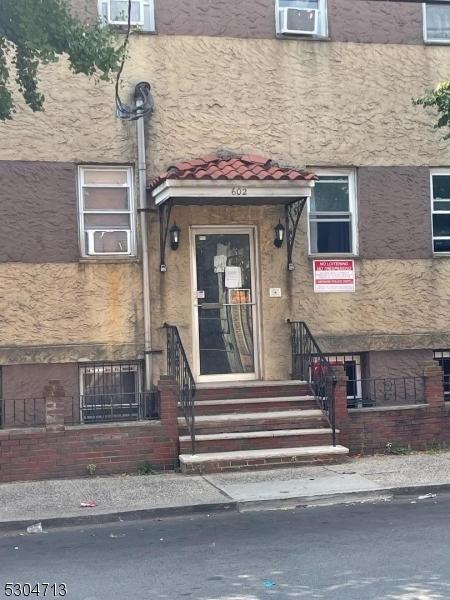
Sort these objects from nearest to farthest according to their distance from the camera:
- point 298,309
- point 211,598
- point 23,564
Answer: point 211,598 → point 23,564 → point 298,309

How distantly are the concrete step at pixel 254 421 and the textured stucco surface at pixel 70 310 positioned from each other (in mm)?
1824

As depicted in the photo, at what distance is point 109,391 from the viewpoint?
39.8 feet

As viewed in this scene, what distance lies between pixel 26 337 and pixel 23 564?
18.0 feet

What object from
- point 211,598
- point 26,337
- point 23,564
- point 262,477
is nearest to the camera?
point 211,598

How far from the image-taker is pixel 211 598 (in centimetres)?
560

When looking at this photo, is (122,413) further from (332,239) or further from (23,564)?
(23,564)

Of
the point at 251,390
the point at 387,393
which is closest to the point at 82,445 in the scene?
the point at 251,390

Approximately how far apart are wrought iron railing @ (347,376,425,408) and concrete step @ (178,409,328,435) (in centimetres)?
176

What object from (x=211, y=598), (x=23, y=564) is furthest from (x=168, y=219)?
(x=211, y=598)

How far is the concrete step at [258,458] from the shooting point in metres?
10.2

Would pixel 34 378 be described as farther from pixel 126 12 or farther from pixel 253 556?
pixel 253 556

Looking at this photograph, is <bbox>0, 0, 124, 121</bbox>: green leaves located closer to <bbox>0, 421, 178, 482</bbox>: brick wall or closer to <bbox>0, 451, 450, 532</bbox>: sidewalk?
<bbox>0, 421, 178, 482</bbox>: brick wall

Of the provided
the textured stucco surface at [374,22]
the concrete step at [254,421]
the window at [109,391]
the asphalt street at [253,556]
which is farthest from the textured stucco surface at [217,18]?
the asphalt street at [253,556]

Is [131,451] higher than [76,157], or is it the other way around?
[76,157]
